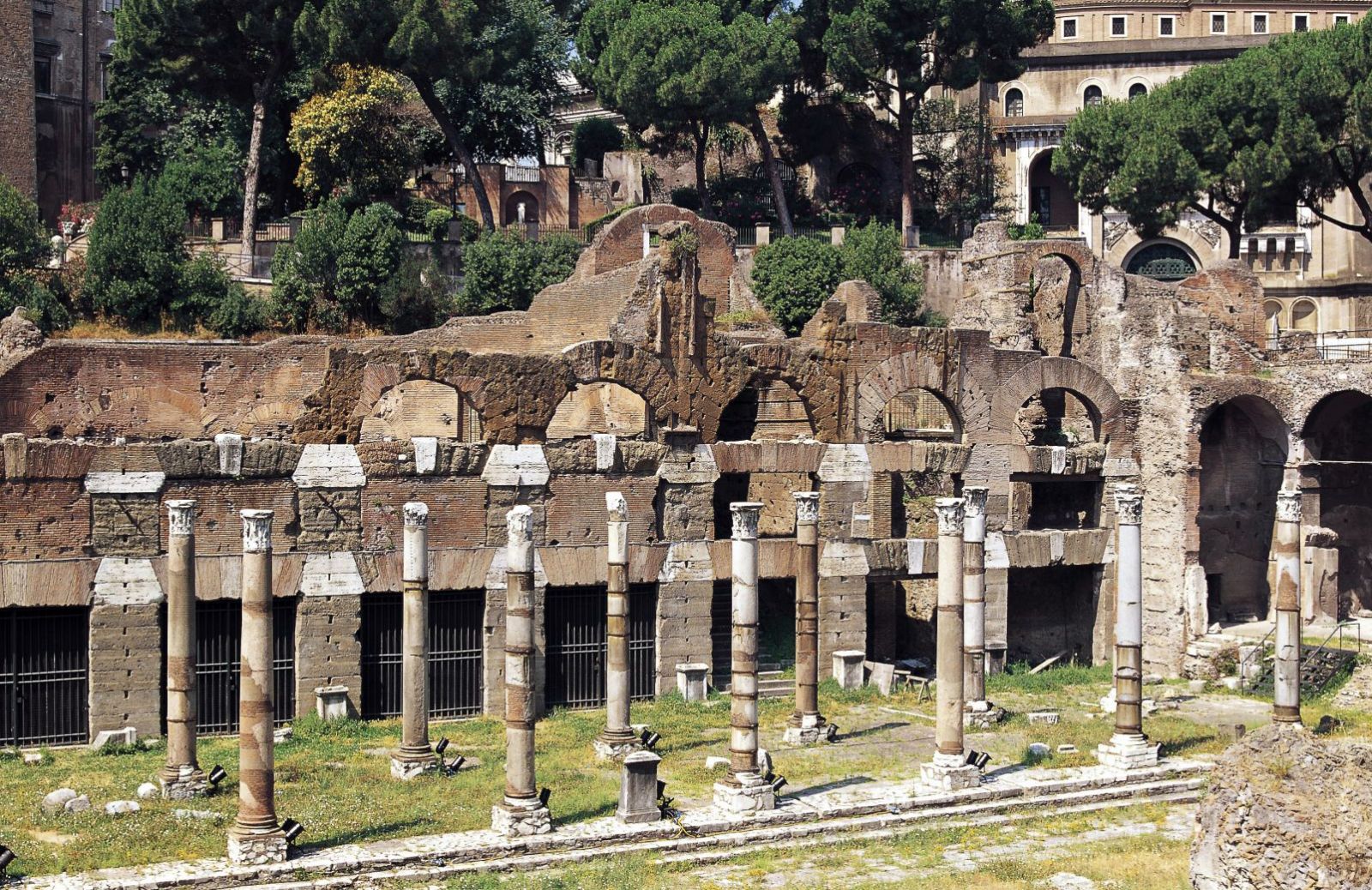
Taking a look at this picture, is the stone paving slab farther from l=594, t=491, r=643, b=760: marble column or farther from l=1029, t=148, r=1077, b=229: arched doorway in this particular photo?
l=1029, t=148, r=1077, b=229: arched doorway

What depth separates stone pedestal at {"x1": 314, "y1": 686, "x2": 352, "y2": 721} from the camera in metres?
25.8

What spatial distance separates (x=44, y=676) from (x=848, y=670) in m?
12.3

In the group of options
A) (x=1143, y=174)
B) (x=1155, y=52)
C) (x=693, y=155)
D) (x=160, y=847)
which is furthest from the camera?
(x=1155, y=52)

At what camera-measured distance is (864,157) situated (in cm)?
5394

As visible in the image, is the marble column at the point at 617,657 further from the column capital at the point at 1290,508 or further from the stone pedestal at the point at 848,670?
the column capital at the point at 1290,508

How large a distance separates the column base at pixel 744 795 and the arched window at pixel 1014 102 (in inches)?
1590

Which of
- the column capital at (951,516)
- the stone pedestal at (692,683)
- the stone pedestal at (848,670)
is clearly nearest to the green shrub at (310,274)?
the stone pedestal at (692,683)

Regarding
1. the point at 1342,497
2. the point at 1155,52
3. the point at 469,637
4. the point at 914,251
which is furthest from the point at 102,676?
the point at 1155,52

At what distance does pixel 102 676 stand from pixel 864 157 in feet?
112

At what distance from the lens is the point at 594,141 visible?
179 feet

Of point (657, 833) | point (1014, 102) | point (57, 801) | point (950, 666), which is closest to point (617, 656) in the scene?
point (657, 833)

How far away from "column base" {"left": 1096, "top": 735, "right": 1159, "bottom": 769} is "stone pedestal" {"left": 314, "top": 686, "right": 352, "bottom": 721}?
10650 millimetres

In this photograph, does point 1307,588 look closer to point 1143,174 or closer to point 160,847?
point 1143,174

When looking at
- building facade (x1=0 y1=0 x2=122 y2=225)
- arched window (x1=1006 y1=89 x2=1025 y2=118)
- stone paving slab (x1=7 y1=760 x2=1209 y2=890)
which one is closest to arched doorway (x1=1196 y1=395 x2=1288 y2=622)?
stone paving slab (x1=7 y1=760 x2=1209 y2=890)
